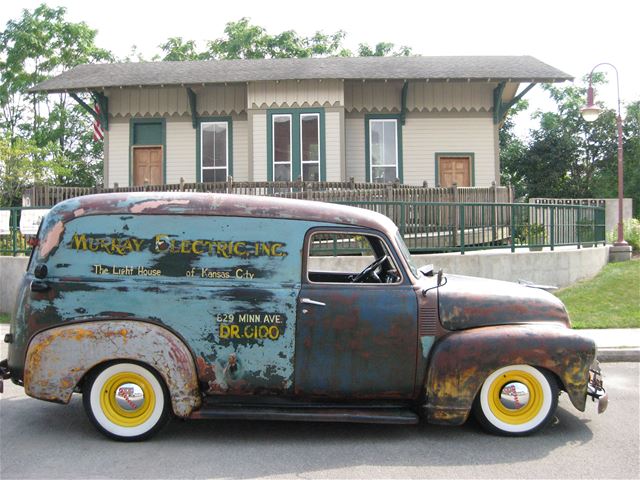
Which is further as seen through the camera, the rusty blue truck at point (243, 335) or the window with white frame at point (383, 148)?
the window with white frame at point (383, 148)

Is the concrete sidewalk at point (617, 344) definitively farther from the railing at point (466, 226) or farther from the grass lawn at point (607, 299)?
the railing at point (466, 226)

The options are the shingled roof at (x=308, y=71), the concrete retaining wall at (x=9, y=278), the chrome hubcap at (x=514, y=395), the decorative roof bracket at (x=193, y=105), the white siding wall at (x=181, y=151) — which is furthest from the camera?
the white siding wall at (x=181, y=151)

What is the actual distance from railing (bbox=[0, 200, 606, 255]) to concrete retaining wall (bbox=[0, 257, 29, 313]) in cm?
39

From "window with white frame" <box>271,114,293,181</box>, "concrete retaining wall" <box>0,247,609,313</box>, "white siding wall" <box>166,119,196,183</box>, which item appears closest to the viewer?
"concrete retaining wall" <box>0,247,609,313</box>

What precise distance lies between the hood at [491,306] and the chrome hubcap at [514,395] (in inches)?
20.9

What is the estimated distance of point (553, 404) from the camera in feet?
16.4

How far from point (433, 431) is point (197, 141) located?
16.4 meters

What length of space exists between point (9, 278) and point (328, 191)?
22.4 feet

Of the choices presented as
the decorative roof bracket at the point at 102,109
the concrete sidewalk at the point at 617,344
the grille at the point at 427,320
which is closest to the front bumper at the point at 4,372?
the grille at the point at 427,320

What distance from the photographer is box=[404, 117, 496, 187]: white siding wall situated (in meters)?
19.5

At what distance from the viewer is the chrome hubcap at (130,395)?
4878mm

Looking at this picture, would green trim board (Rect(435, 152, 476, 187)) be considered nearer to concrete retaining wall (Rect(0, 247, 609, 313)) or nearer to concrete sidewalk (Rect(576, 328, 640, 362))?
concrete retaining wall (Rect(0, 247, 609, 313))

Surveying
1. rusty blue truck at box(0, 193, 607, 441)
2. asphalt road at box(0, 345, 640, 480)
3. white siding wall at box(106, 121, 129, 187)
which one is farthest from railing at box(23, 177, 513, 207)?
asphalt road at box(0, 345, 640, 480)

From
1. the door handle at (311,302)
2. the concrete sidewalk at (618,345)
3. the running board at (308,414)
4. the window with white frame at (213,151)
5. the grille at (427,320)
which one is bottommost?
the concrete sidewalk at (618,345)
